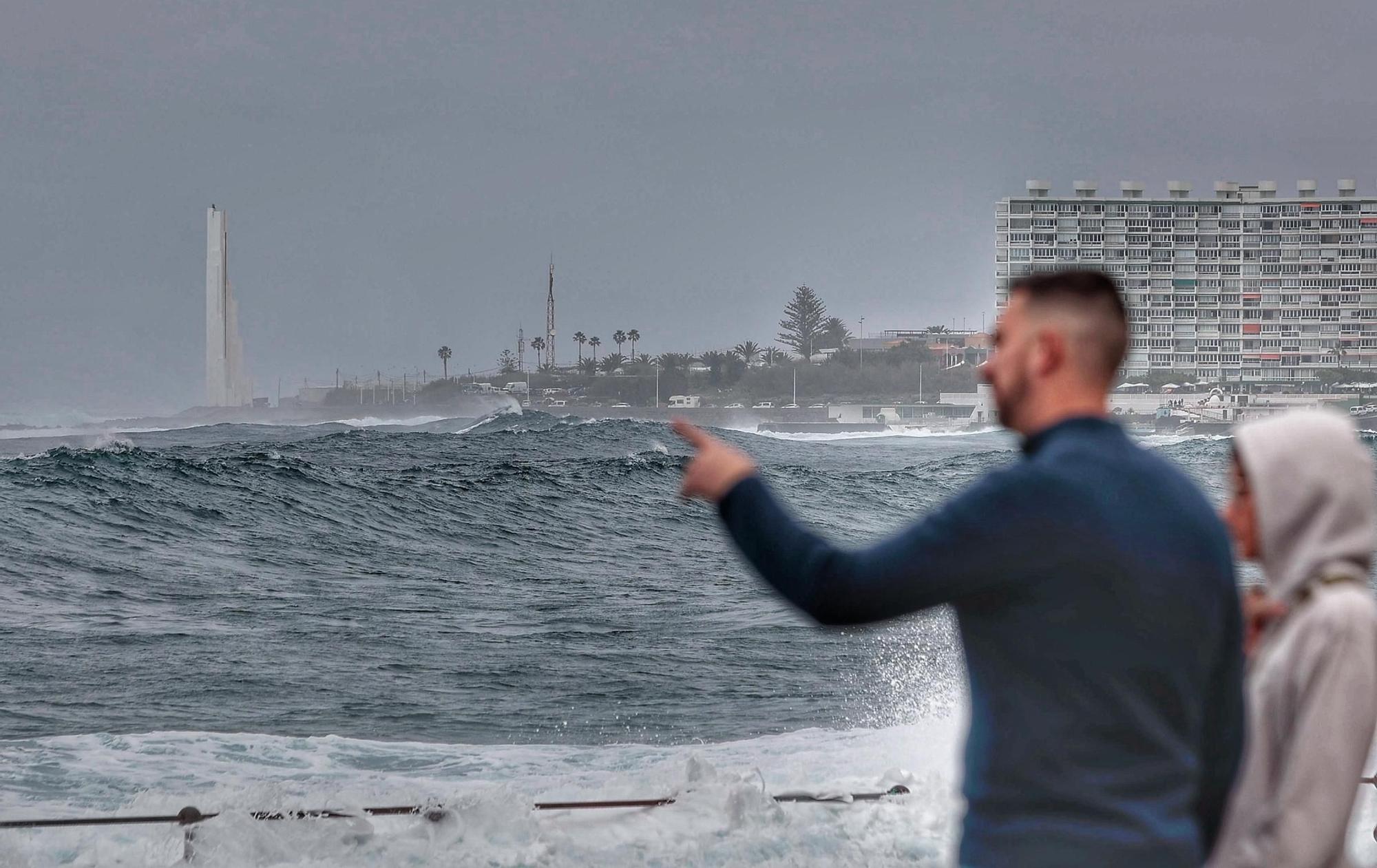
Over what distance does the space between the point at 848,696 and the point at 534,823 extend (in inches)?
259

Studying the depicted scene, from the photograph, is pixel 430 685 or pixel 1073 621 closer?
pixel 1073 621

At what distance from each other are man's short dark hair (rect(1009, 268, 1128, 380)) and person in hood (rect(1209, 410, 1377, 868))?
17 cm

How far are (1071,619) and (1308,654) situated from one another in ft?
0.87

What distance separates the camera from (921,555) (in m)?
1.18

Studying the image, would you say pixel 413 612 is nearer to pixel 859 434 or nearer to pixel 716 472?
pixel 716 472

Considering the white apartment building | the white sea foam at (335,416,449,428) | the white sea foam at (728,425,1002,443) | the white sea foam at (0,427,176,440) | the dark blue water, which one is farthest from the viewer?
the white apartment building

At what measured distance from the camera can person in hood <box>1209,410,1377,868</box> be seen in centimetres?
125

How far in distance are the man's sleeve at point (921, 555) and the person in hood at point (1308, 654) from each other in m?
0.27

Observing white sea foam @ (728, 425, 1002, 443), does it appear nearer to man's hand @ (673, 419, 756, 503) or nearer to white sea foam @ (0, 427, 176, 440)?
white sea foam @ (0, 427, 176, 440)

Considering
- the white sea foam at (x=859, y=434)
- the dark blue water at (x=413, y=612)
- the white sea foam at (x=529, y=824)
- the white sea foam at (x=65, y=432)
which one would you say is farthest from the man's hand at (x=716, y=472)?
the white sea foam at (x=859, y=434)

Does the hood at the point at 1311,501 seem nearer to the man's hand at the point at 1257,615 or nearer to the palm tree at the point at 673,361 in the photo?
the man's hand at the point at 1257,615

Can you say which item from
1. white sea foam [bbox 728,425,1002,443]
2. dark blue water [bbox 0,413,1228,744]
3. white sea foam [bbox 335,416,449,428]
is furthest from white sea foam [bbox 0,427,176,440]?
white sea foam [bbox 728,425,1002,443]

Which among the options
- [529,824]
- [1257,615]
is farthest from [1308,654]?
[529,824]

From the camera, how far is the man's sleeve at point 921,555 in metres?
1.17
